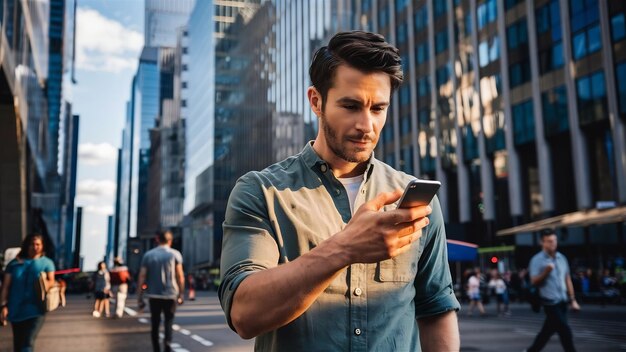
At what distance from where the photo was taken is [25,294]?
23.0ft

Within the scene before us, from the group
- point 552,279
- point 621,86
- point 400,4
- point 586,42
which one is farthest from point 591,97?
point 552,279

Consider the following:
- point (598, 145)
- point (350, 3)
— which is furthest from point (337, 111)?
point (350, 3)

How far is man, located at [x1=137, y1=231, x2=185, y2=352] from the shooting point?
A: 9.55 meters

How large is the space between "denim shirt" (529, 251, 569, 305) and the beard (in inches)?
281

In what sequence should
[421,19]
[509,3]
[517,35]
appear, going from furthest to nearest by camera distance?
1. [421,19]
2. [509,3]
3. [517,35]

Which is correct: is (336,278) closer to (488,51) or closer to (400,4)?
(488,51)

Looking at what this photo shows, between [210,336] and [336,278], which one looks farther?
[210,336]

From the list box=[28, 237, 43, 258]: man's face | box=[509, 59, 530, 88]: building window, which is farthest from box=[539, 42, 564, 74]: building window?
box=[28, 237, 43, 258]: man's face

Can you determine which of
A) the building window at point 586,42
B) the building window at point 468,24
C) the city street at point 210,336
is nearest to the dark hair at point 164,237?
the city street at point 210,336

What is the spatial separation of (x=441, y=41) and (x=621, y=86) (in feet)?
63.1

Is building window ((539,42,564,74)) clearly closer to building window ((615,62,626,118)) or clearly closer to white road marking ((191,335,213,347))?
building window ((615,62,626,118))

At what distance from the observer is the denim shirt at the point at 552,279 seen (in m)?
8.27

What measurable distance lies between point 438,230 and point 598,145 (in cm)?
3558

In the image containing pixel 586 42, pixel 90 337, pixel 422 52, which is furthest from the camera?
pixel 422 52
